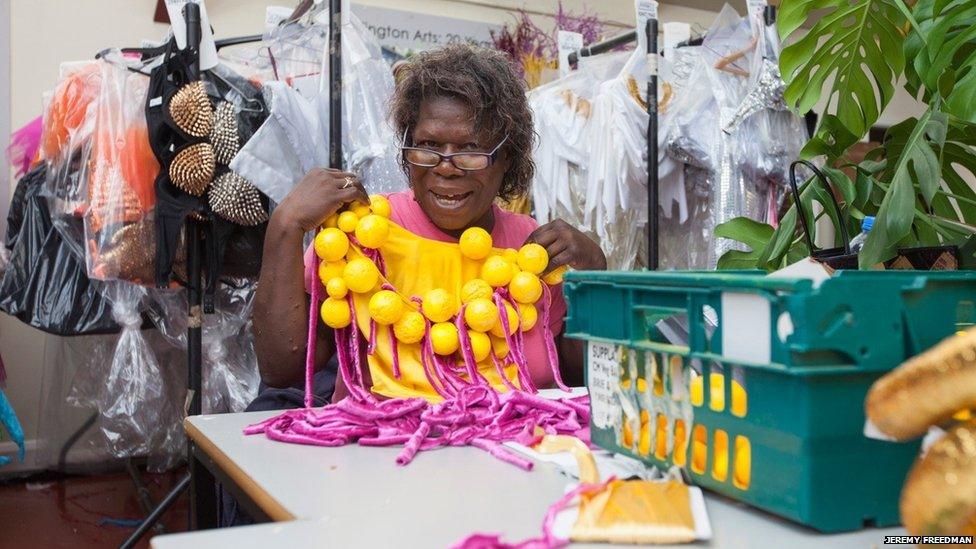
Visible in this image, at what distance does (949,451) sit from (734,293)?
248mm

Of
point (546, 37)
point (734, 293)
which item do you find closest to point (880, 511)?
point (734, 293)

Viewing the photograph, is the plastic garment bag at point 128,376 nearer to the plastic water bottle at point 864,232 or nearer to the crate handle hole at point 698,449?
the plastic water bottle at point 864,232

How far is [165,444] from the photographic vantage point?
3.41 metres

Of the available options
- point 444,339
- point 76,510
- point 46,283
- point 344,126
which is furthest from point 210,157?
point 76,510

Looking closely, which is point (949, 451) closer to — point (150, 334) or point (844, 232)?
point (844, 232)

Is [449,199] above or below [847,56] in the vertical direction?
below

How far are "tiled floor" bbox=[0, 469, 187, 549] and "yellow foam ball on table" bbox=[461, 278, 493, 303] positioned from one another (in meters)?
2.05

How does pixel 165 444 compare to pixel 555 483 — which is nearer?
pixel 555 483

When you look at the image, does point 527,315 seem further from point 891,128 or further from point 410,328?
point 891,128

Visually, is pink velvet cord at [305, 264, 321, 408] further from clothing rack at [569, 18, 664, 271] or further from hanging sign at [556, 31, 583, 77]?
hanging sign at [556, 31, 583, 77]

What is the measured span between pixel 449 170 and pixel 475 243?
0.17m

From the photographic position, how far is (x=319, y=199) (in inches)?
66.3

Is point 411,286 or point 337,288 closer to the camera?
point 337,288

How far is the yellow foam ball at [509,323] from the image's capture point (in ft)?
5.47
